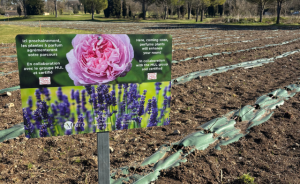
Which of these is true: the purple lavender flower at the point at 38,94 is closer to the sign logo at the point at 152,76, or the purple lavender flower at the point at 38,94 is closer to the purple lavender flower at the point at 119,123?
the purple lavender flower at the point at 119,123

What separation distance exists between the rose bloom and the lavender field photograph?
87 millimetres

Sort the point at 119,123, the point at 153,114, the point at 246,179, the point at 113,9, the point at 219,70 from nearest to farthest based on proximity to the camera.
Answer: the point at 119,123 < the point at 153,114 < the point at 246,179 < the point at 219,70 < the point at 113,9

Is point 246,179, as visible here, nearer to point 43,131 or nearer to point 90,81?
point 90,81

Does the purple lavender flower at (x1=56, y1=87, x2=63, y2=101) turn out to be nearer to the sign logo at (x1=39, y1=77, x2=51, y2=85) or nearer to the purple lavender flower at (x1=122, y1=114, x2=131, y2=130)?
the sign logo at (x1=39, y1=77, x2=51, y2=85)

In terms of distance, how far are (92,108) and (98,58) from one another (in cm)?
42

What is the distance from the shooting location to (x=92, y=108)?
1969 millimetres

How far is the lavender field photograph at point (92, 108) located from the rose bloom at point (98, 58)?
87 millimetres

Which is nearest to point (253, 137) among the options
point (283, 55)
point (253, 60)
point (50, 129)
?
point (50, 129)

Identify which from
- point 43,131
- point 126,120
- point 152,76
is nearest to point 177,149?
point 126,120

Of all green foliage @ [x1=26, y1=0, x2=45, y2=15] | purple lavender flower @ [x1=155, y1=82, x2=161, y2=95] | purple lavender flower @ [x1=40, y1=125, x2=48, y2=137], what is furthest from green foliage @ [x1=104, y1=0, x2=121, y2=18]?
purple lavender flower @ [x1=40, y1=125, x2=48, y2=137]

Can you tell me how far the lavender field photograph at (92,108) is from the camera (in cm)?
185

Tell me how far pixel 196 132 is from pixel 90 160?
1.63 m

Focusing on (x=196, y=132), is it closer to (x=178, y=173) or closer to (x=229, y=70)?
(x=178, y=173)

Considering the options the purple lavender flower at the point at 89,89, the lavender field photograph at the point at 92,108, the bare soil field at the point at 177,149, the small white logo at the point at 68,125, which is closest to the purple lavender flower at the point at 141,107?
the lavender field photograph at the point at 92,108
